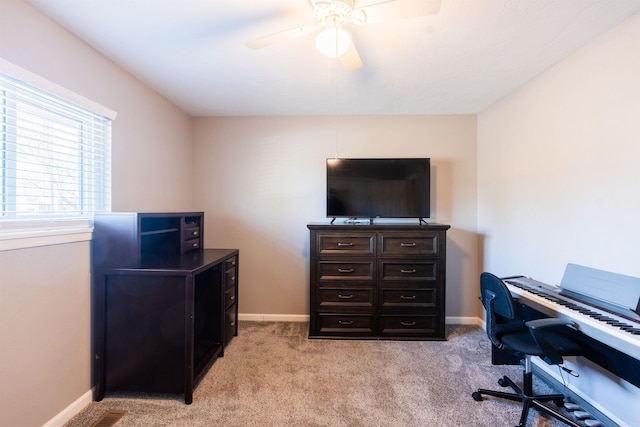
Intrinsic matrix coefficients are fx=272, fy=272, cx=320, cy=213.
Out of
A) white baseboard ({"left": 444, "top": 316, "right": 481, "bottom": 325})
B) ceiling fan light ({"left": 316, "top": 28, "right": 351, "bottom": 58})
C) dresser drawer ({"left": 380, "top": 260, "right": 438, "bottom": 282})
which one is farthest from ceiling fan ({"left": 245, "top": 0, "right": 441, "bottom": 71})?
white baseboard ({"left": 444, "top": 316, "right": 481, "bottom": 325})

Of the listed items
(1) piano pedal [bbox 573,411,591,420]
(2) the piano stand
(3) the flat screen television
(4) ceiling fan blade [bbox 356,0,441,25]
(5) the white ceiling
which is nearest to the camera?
(4) ceiling fan blade [bbox 356,0,441,25]

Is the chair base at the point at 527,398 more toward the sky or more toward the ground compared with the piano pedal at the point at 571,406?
more toward the sky

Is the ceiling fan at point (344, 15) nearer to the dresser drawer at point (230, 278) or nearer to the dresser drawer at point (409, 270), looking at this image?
the dresser drawer at point (230, 278)

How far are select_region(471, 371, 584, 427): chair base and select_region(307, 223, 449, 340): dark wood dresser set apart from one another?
849 millimetres

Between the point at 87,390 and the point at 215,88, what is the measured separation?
2.58m

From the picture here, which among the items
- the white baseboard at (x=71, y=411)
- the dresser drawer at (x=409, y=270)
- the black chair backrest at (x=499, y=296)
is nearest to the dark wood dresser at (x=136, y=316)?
the white baseboard at (x=71, y=411)

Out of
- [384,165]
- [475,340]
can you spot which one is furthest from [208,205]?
[475,340]

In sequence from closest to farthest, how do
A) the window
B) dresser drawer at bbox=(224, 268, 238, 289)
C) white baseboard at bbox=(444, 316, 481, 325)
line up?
the window
dresser drawer at bbox=(224, 268, 238, 289)
white baseboard at bbox=(444, 316, 481, 325)

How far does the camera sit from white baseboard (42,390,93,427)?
165 cm

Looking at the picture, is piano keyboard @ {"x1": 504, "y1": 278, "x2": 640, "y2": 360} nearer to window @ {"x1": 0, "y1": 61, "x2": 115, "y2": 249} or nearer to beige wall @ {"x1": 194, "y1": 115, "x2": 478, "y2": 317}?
beige wall @ {"x1": 194, "y1": 115, "x2": 478, "y2": 317}

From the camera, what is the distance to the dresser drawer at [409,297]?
280cm

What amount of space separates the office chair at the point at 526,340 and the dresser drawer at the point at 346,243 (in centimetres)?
108

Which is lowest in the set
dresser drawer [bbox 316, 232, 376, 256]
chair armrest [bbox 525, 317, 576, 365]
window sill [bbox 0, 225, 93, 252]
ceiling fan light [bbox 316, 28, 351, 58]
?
chair armrest [bbox 525, 317, 576, 365]

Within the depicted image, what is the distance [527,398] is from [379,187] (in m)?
2.07
